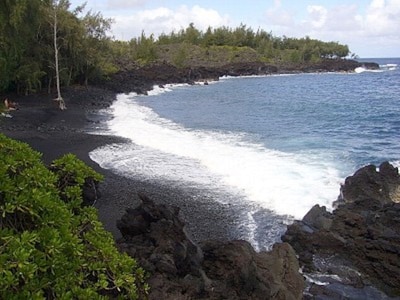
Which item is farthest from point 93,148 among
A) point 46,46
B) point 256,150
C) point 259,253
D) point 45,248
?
point 46,46

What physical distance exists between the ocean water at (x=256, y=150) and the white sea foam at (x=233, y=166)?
0.04 metres

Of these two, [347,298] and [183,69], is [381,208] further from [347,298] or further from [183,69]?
[183,69]

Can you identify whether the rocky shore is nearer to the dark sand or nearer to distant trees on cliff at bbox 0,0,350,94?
the dark sand

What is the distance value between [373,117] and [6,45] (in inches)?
1150

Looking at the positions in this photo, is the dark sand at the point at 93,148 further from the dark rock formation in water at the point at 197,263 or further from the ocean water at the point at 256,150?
the dark rock formation in water at the point at 197,263

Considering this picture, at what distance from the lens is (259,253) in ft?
31.4

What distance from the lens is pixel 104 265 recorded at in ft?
15.0

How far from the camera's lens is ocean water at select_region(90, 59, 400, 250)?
15.4 metres

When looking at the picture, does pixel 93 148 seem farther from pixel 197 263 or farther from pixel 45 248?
pixel 45 248

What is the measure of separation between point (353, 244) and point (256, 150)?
12.1 m

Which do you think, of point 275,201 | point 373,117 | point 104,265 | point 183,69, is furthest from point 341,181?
point 183,69

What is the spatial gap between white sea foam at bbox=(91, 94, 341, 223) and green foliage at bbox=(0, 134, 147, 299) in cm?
1021

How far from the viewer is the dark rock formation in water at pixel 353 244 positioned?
1034cm

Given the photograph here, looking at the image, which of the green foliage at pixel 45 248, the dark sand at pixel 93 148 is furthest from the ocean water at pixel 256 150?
the green foliage at pixel 45 248
